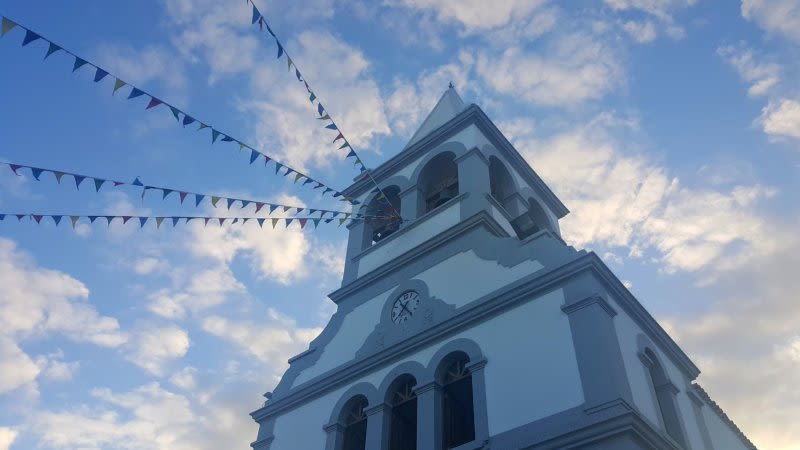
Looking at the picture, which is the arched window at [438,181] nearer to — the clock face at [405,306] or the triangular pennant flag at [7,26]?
the clock face at [405,306]

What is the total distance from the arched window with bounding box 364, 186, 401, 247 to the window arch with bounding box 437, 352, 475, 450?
6216mm

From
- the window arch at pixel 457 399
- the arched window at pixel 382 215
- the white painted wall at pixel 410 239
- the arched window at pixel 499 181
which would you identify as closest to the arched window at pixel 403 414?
the window arch at pixel 457 399

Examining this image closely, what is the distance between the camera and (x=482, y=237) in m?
15.3

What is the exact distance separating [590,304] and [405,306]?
482 centimetres

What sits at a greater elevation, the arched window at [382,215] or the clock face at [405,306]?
the arched window at [382,215]

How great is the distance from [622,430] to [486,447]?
2418 millimetres

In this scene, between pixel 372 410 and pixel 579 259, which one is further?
pixel 372 410

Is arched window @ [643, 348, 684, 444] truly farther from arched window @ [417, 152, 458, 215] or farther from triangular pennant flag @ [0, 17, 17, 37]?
triangular pennant flag @ [0, 17, 17, 37]

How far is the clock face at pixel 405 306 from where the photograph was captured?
15.1 meters

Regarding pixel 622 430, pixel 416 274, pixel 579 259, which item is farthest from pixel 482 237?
pixel 622 430

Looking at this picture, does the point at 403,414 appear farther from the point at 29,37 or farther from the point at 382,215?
the point at 29,37

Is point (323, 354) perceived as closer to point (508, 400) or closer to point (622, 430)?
point (508, 400)

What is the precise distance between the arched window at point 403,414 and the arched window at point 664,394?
4.59 metres

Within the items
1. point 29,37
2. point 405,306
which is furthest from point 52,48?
point 405,306
